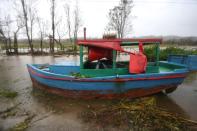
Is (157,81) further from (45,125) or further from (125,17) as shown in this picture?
(125,17)

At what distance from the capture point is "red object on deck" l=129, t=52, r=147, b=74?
185 inches

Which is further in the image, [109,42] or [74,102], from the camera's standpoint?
[74,102]

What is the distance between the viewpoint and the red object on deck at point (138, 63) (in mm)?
4703

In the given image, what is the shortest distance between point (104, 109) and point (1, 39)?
88.8ft

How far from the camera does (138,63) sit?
480 centimetres

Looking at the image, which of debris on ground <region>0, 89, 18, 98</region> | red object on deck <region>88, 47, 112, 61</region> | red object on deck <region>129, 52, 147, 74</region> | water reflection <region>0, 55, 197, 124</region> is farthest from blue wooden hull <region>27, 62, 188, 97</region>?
debris on ground <region>0, 89, 18, 98</region>

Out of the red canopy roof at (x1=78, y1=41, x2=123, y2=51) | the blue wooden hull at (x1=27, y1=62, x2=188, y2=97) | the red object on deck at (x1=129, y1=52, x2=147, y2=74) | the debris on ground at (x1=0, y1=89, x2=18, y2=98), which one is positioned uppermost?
the red canopy roof at (x1=78, y1=41, x2=123, y2=51)

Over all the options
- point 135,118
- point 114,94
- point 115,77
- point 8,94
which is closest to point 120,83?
point 115,77

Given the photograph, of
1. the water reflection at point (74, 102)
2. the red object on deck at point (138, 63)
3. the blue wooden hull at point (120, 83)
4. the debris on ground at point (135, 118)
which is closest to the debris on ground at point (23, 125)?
the water reflection at point (74, 102)

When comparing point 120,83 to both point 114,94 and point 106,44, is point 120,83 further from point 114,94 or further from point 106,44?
point 106,44

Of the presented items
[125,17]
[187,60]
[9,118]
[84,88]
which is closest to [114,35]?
[84,88]

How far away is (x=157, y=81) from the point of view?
489cm

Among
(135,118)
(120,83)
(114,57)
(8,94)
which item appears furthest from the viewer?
(8,94)

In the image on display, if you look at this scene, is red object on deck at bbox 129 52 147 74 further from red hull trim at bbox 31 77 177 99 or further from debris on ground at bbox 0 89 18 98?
debris on ground at bbox 0 89 18 98
